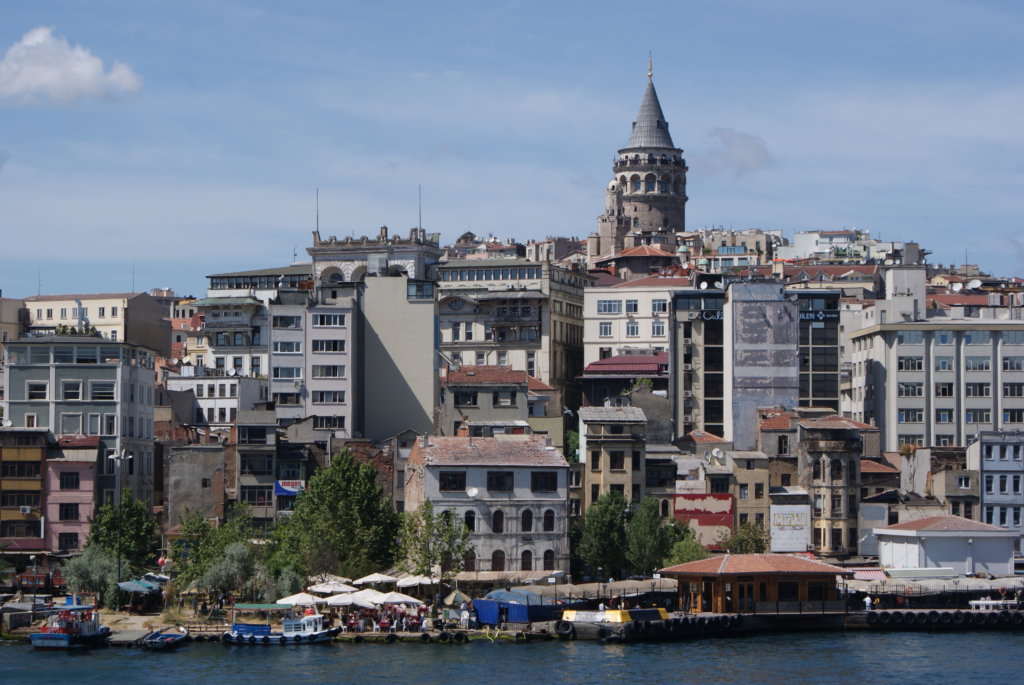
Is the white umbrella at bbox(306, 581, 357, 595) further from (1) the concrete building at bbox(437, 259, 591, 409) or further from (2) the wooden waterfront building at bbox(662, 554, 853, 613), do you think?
(1) the concrete building at bbox(437, 259, 591, 409)

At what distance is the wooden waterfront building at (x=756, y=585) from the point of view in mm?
99688

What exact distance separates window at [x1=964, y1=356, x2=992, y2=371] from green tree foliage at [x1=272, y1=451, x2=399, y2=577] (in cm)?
5542

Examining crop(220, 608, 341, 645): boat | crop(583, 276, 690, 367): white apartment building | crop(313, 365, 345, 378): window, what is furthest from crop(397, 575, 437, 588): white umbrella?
crop(583, 276, 690, 367): white apartment building

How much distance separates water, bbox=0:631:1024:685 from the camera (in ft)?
269

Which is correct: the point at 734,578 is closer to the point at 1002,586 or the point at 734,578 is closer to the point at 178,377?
the point at 1002,586

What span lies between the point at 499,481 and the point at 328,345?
37300 millimetres

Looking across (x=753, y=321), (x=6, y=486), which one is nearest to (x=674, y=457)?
(x=753, y=321)

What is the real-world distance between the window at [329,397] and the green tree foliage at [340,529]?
92.8 ft

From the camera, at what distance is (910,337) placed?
143125 mm

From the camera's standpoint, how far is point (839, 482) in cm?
11706

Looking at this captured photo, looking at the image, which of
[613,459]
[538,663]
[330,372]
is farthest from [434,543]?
[330,372]

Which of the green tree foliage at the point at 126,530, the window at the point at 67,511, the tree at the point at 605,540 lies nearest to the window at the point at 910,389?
the tree at the point at 605,540

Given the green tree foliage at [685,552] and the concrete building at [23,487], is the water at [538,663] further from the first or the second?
the concrete building at [23,487]

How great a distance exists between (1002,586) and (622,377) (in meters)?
51.8
